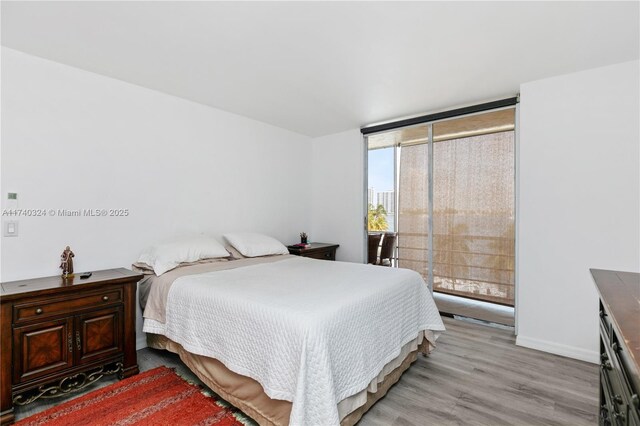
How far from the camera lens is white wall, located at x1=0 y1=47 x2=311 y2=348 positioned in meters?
2.30

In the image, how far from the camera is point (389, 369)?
2.07 metres

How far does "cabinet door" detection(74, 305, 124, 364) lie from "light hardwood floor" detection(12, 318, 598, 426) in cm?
26

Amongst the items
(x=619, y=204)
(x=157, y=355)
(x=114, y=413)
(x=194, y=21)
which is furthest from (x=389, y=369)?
(x=194, y=21)

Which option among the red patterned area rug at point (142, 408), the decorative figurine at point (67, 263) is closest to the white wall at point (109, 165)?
the decorative figurine at point (67, 263)

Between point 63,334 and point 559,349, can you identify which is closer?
point 63,334

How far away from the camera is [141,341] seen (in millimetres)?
2887

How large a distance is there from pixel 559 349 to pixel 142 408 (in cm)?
340

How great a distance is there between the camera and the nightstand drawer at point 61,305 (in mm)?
1905

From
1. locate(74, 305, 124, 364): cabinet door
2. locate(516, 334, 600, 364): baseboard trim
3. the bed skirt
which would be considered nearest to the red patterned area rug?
the bed skirt

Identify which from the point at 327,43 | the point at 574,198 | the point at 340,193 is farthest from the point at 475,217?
the point at 327,43

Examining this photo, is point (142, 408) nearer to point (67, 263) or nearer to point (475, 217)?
point (67, 263)

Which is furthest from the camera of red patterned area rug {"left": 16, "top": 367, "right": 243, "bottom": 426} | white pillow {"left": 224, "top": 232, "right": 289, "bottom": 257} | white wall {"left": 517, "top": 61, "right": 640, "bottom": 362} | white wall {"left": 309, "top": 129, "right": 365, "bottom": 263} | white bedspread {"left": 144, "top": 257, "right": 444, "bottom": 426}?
white wall {"left": 309, "top": 129, "right": 365, "bottom": 263}

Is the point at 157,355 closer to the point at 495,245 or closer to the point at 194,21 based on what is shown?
the point at 194,21

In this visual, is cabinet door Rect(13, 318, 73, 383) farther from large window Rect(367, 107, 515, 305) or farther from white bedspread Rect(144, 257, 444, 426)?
large window Rect(367, 107, 515, 305)
